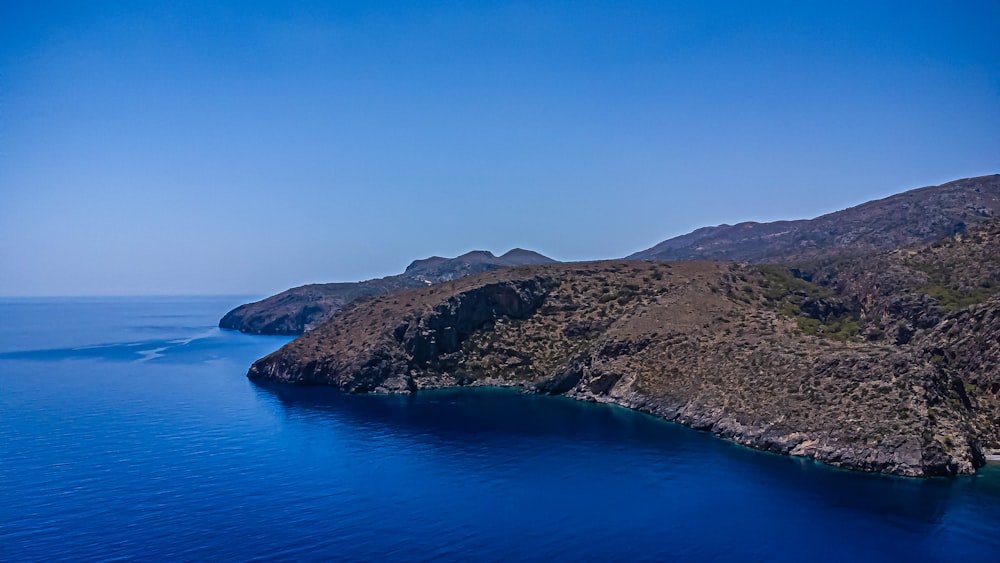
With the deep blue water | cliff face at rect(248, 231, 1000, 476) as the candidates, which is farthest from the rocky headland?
the deep blue water

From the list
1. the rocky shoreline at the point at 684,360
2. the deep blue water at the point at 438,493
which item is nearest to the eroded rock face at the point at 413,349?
the rocky shoreline at the point at 684,360

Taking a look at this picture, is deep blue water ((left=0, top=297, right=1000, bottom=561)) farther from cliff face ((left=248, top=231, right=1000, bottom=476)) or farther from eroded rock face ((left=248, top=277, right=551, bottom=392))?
eroded rock face ((left=248, top=277, right=551, bottom=392))

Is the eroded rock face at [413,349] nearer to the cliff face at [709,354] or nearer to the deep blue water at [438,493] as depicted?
the cliff face at [709,354]

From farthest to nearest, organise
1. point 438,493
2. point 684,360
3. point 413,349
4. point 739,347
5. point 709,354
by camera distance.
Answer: point 413,349 → point 684,360 → point 709,354 → point 739,347 → point 438,493

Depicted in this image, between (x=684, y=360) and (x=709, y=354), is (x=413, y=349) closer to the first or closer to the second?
(x=684, y=360)

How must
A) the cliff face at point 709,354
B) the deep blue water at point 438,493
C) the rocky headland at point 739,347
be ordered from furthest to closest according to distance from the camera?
the rocky headland at point 739,347 → the cliff face at point 709,354 → the deep blue water at point 438,493

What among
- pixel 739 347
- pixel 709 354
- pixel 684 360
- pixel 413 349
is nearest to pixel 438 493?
pixel 684 360

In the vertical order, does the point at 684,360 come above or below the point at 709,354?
below
